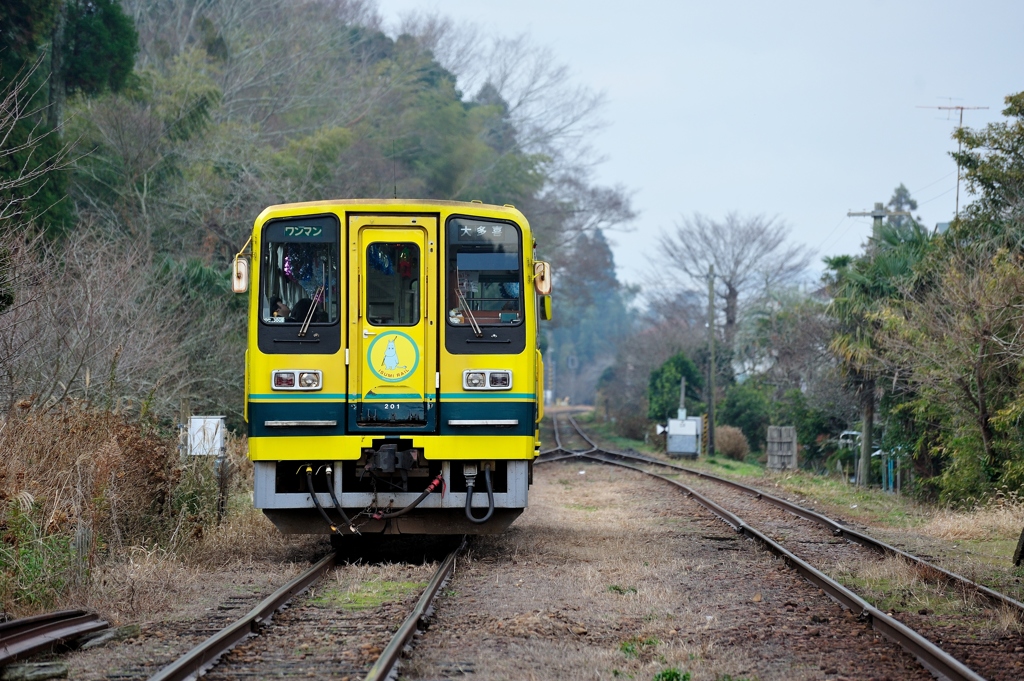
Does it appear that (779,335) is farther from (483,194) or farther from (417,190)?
(417,190)

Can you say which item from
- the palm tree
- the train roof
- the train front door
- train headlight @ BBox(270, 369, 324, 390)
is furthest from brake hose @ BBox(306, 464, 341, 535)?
the palm tree

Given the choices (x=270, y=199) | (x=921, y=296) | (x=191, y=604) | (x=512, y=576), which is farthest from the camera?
(x=270, y=199)

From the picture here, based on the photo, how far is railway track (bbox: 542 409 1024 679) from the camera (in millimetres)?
6641

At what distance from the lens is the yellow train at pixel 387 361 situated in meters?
9.97

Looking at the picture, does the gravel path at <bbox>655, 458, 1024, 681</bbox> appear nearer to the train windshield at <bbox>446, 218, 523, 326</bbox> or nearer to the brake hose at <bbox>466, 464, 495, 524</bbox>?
the brake hose at <bbox>466, 464, 495, 524</bbox>

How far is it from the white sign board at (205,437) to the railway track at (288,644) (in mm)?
3815

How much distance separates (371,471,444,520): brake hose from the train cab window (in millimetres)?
1418

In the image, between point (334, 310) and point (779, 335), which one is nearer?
point (334, 310)

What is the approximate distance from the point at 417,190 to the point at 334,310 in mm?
27532

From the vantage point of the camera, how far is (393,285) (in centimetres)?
1024

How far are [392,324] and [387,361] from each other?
346 millimetres

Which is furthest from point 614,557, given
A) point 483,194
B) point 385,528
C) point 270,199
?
point 483,194

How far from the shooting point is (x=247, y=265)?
401 inches

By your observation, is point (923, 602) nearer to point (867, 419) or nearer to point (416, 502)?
point (416, 502)
